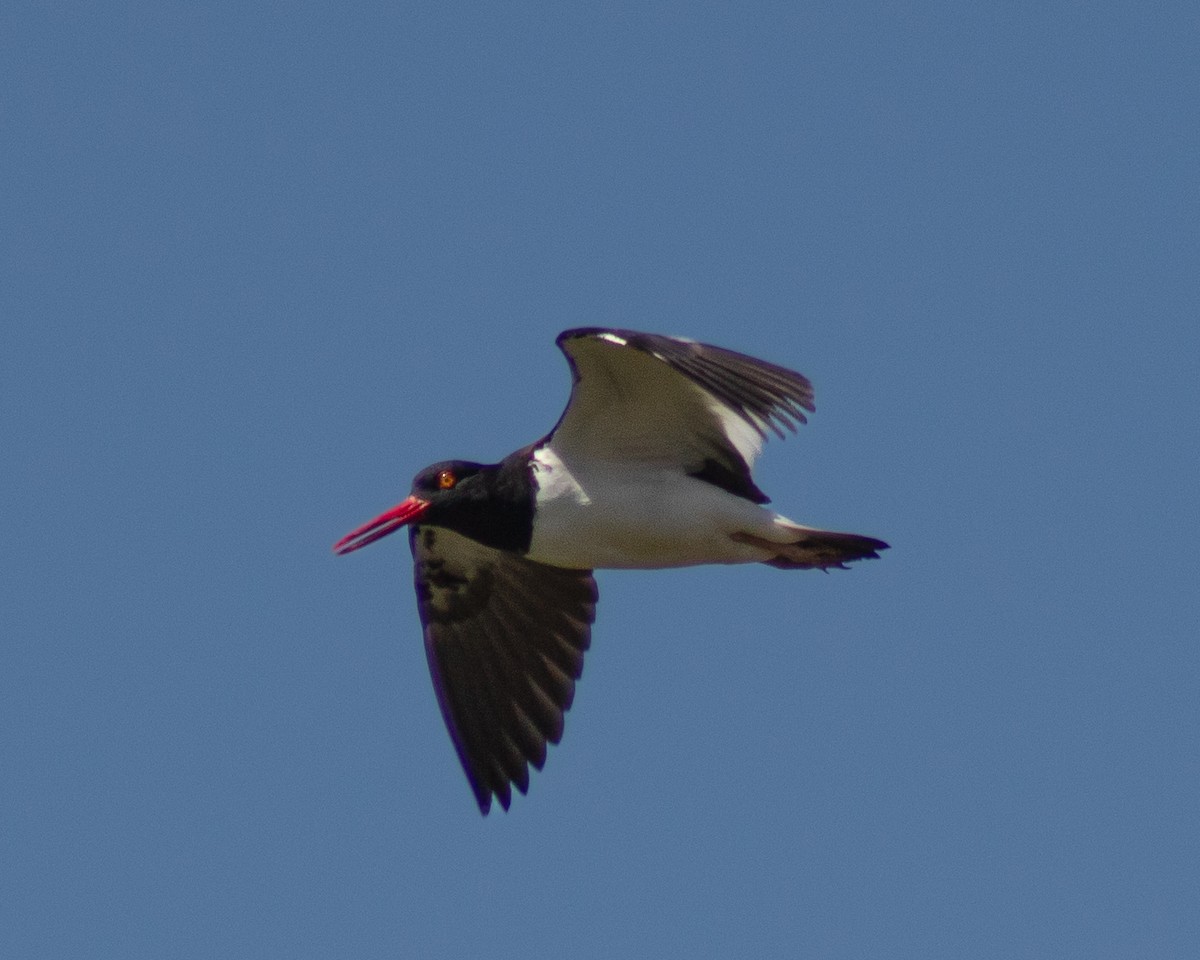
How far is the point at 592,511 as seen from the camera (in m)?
13.9

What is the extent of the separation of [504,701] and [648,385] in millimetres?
3185

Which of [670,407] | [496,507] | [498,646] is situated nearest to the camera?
[670,407]

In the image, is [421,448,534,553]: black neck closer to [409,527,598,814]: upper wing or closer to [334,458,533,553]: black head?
[334,458,533,553]: black head

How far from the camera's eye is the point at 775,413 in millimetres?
12102

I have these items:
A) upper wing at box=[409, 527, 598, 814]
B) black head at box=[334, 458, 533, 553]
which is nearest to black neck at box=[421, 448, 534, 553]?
black head at box=[334, 458, 533, 553]

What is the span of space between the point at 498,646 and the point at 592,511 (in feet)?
7.08

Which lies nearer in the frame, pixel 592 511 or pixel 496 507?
pixel 592 511

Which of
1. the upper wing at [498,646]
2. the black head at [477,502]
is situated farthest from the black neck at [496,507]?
the upper wing at [498,646]

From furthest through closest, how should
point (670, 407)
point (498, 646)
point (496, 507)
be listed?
point (498, 646) < point (496, 507) < point (670, 407)

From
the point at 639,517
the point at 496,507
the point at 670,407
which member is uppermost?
the point at 670,407

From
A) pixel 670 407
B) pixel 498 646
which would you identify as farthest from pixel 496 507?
pixel 498 646

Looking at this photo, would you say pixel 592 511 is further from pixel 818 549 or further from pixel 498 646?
pixel 498 646

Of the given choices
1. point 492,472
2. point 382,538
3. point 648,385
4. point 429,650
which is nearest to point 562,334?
point 648,385

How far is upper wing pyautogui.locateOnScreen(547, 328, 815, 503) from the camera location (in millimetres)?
12031
